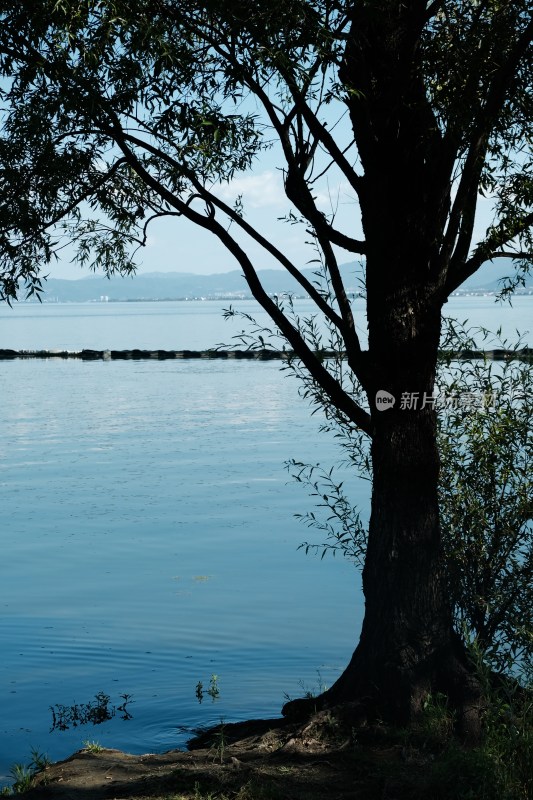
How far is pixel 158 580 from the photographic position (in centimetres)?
1684

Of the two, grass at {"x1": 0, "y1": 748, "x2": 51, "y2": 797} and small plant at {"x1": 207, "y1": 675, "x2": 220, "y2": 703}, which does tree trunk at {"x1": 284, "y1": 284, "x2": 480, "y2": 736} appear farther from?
small plant at {"x1": 207, "y1": 675, "x2": 220, "y2": 703}

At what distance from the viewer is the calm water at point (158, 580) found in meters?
12.0

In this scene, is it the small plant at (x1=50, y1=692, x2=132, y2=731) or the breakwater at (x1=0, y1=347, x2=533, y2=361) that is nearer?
the small plant at (x1=50, y1=692, x2=132, y2=731)

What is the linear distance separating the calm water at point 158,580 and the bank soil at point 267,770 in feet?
5.58

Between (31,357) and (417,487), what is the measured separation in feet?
206

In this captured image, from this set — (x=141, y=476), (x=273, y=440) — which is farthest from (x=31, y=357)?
(x=141, y=476)

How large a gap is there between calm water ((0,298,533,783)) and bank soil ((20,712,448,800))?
1.70 m

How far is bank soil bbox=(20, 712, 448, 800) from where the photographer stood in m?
7.81

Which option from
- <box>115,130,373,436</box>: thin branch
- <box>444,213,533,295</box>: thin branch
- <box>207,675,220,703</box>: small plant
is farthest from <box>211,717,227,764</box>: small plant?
<box>444,213,533,295</box>: thin branch

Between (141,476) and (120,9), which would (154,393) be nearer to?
(141,476)

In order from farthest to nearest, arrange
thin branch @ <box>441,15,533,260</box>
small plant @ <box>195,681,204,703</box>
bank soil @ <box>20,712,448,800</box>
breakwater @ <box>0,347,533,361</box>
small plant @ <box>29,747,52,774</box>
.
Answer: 1. breakwater @ <box>0,347,533,361</box>
2. small plant @ <box>195,681,204,703</box>
3. small plant @ <box>29,747,52,774</box>
4. thin branch @ <box>441,15,533,260</box>
5. bank soil @ <box>20,712,448,800</box>

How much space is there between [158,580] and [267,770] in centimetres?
876

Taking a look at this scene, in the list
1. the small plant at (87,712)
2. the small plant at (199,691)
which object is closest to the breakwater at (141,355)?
the small plant at (199,691)

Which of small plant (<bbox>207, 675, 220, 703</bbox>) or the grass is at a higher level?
the grass
